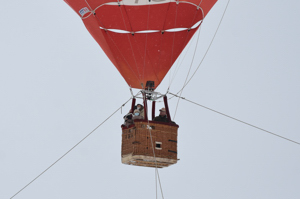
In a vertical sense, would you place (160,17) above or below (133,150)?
above

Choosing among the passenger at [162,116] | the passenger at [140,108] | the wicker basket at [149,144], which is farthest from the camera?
the passenger at [140,108]

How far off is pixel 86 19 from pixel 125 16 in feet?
2.29

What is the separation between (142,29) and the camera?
12633 millimetres

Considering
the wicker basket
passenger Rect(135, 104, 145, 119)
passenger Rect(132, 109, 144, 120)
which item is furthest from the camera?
passenger Rect(135, 104, 145, 119)

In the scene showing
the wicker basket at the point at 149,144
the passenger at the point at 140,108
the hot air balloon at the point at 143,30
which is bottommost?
the wicker basket at the point at 149,144

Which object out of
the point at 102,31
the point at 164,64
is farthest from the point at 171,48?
the point at 102,31

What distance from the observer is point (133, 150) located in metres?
11.7

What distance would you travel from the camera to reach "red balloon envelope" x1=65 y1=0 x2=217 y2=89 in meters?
12.6

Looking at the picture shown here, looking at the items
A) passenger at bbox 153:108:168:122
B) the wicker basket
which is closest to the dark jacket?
passenger at bbox 153:108:168:122

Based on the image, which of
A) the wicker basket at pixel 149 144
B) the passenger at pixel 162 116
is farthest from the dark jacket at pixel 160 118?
the wicker basket at pixel 149 144

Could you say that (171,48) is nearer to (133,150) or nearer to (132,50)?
(132,50)

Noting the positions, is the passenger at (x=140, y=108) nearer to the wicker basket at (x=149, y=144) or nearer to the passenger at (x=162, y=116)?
the passenger at (x=162, y=116)

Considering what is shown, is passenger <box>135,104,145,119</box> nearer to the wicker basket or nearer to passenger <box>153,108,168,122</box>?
passenger <box>153,108,168,122</box>

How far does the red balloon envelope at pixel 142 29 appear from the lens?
12.6m
